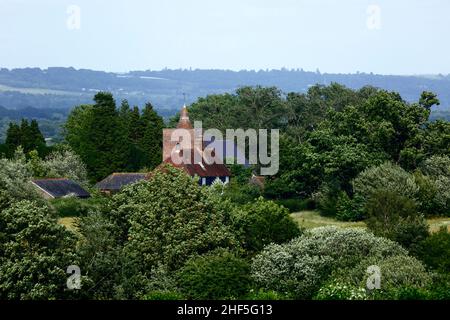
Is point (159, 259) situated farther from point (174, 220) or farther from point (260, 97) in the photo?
point (260, 97)

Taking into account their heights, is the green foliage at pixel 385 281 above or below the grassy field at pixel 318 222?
above

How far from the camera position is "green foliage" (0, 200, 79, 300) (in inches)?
1629

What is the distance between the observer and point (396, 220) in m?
55.1

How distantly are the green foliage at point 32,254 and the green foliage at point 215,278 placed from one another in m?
4.90

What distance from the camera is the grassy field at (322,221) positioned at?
6438 centimetres

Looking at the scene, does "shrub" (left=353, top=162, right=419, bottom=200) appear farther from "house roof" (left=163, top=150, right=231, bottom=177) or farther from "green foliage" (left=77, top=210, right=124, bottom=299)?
"green foliage" (left=77, top=210, right=124, bottom=299)

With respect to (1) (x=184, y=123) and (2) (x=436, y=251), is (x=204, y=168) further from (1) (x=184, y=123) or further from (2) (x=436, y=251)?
(2) (x=436, y=251)

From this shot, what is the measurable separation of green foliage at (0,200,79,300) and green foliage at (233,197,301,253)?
9.37m

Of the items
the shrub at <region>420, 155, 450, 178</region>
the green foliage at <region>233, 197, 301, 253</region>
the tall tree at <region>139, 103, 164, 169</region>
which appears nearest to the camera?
the green foliage at <region>233, 197, 301, 253</region>

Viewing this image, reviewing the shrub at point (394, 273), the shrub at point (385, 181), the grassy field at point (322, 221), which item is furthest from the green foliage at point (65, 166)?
the shrub at point (394, 273)

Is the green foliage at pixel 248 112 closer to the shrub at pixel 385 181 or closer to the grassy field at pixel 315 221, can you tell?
the grassy field at pixel 315 221

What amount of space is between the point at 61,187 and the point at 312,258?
124 feet

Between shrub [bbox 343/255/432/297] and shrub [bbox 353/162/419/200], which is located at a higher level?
shrub [bbox 343/255/432/297]

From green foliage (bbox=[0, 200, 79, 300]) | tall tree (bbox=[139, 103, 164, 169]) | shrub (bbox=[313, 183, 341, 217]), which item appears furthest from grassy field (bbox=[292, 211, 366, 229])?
tall tree (bbox=[139, 103, 164, 169])
